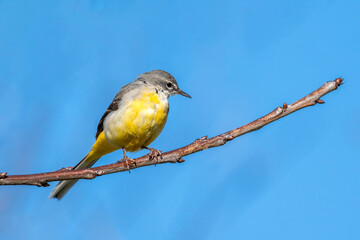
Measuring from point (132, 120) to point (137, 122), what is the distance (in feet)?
0.29

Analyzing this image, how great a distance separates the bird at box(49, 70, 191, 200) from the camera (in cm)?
688

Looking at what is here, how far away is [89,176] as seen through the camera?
4984 mm

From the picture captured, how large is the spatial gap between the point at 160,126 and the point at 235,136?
2.60 m

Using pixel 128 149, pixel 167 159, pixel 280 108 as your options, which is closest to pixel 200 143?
pixel 167 159

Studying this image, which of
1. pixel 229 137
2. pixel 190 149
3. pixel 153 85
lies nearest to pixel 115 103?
pixel 153 85

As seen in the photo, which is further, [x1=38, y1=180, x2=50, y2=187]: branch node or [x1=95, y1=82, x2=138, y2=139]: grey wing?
[x1=95, y1=82, x2=138, y2=139]: grey wing

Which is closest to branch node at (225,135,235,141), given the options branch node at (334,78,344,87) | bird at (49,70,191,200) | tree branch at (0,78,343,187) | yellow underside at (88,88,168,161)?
tree branch at (0,78,343,187)

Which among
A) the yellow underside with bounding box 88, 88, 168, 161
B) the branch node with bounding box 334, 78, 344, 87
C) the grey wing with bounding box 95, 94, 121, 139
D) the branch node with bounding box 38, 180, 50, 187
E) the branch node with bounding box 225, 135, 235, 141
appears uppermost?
the grey wing with bounding box 95, 94, 121, 139

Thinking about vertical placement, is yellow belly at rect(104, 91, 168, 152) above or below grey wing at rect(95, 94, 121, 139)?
below

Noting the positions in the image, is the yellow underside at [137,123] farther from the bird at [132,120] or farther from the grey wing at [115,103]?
the grey wing at [115,103]

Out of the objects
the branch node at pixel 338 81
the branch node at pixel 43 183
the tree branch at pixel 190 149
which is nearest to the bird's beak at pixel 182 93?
the tree branch at pixel 190 149

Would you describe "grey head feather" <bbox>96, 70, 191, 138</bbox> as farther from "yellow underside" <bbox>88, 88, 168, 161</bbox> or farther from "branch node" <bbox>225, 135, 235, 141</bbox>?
"branch node" <bbox>225, 135, 235, 141</bbox>

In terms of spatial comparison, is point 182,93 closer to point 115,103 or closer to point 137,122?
point 115,103

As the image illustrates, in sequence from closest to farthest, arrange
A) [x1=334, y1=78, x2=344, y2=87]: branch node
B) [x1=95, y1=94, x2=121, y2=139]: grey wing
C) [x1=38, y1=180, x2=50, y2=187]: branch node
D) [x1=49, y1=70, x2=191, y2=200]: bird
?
[x1=334, y1=78, x2=344, y2=87]: branch node → [x1=38, y1=180, x2=50, y2=187]: branch node → [x1=49, y1=70, x2=191, y2=200]: bird → [x1=95, y1=94, x2=121, y2=139]: grey wing
